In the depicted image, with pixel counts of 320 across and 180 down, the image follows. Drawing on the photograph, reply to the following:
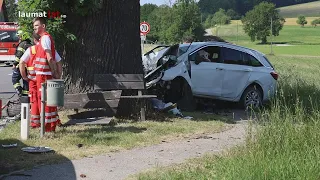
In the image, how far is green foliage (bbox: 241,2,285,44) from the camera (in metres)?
91.4

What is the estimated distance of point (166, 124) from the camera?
9.71 m

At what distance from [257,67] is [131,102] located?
445 cm

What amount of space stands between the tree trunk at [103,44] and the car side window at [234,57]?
3.23m

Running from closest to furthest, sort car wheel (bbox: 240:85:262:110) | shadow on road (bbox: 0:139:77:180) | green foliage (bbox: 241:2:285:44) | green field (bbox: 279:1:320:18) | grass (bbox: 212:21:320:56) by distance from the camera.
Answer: shadow on road (bbox: 0:139:77:180), car wheel (bbox: 240:85:262:110), grass (bbox: 212:21:320:56), green foliage (bbox: 241:2:285:44), green field (bbox: 279:1:320:18)

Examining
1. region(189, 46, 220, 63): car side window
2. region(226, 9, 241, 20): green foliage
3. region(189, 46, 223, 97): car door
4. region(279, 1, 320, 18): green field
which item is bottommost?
region(189, 46, 223, 97): car door

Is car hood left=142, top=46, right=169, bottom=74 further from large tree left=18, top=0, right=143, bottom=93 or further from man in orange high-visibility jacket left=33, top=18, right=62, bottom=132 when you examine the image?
man in orange high-visibility jacket left=33, top=18, right=62, bottom=132

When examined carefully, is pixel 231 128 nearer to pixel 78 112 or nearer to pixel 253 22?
pixel 78 112

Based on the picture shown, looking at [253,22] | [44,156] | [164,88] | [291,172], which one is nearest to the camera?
[291,172]

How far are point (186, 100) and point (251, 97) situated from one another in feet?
6.84

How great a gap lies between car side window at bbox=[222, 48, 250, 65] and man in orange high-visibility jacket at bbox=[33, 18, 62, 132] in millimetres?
5515

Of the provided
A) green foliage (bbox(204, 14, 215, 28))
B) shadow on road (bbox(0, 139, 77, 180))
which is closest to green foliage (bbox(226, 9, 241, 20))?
green foliage (bbox(204, 14, 215, 28))

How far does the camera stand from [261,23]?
92688mm

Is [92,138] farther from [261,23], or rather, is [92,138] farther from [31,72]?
[261,23]

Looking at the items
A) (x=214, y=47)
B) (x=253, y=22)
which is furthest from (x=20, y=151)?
(x=253, y=22)
